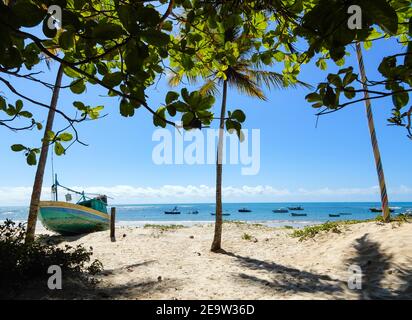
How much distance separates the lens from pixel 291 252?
412 inches

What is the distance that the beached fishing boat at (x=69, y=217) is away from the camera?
53.3ft

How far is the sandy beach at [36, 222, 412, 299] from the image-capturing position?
616cm

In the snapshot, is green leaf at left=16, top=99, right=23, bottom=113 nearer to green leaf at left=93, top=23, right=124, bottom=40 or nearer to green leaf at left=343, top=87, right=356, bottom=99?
green leaf at left=93, top=23, right=124, bottom=40

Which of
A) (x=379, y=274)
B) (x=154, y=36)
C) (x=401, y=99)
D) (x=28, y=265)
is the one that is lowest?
(x=379, y=274)

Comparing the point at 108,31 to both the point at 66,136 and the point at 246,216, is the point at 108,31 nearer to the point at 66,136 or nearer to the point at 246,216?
the point at 66,136

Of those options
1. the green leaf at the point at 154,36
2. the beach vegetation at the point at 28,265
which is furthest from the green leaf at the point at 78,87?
the beach vegetation at the point at 28,265

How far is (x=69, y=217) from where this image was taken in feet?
54.5

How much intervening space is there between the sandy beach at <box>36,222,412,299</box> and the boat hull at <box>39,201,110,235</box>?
4214 mm

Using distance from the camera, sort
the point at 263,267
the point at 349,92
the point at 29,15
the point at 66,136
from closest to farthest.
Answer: the point at 29,15 → the point at 349,92 → the point at 66,136 → the point at 263,267

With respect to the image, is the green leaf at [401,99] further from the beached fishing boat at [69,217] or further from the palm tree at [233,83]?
the beached fishing boat at [69,217]

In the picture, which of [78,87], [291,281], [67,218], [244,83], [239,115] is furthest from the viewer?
[67,218]

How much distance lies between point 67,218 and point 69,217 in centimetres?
11

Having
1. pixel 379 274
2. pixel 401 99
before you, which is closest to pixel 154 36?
pixel 401 99
